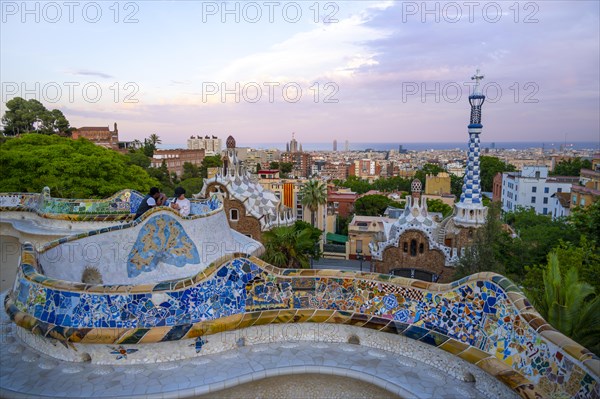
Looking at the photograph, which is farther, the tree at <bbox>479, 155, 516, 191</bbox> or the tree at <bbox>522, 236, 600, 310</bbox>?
the tree at <bbox>479, 155, 516, 191</bbox>

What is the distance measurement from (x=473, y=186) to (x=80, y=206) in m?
15.8

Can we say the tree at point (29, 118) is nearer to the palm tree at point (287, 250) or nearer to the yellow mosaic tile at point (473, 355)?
the palm tree at point (287, 250)

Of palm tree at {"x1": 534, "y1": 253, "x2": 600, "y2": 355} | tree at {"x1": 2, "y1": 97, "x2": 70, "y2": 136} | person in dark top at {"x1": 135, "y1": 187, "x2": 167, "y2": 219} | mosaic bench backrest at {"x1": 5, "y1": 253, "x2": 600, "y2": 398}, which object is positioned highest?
tree at {"x1": 2, "y1": 97, "x2": 70, "y2": 136}

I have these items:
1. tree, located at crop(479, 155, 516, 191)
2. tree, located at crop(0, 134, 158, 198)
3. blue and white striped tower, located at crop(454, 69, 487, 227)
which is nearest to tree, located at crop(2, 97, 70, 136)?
tree, located at crop(0, 134, 158, 198)

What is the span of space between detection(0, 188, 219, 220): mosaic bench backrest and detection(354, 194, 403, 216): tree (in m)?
36.5

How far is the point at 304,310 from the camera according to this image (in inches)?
186

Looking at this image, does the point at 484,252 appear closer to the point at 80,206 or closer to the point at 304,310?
the point at 304,310

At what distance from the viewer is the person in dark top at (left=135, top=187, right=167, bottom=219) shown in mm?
7954

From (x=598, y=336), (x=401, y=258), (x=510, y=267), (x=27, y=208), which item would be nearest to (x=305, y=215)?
(x=401, y=258)

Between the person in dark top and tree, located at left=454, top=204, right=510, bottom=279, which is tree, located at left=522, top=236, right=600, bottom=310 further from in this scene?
the person in dark top

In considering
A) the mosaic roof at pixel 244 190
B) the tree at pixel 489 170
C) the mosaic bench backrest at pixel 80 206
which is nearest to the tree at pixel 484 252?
the mosaic bench backrest at pixel 80 206

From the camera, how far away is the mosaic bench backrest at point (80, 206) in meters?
9.89

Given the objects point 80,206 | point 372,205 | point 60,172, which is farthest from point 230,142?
point 372,205

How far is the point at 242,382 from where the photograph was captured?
12.8 ft
